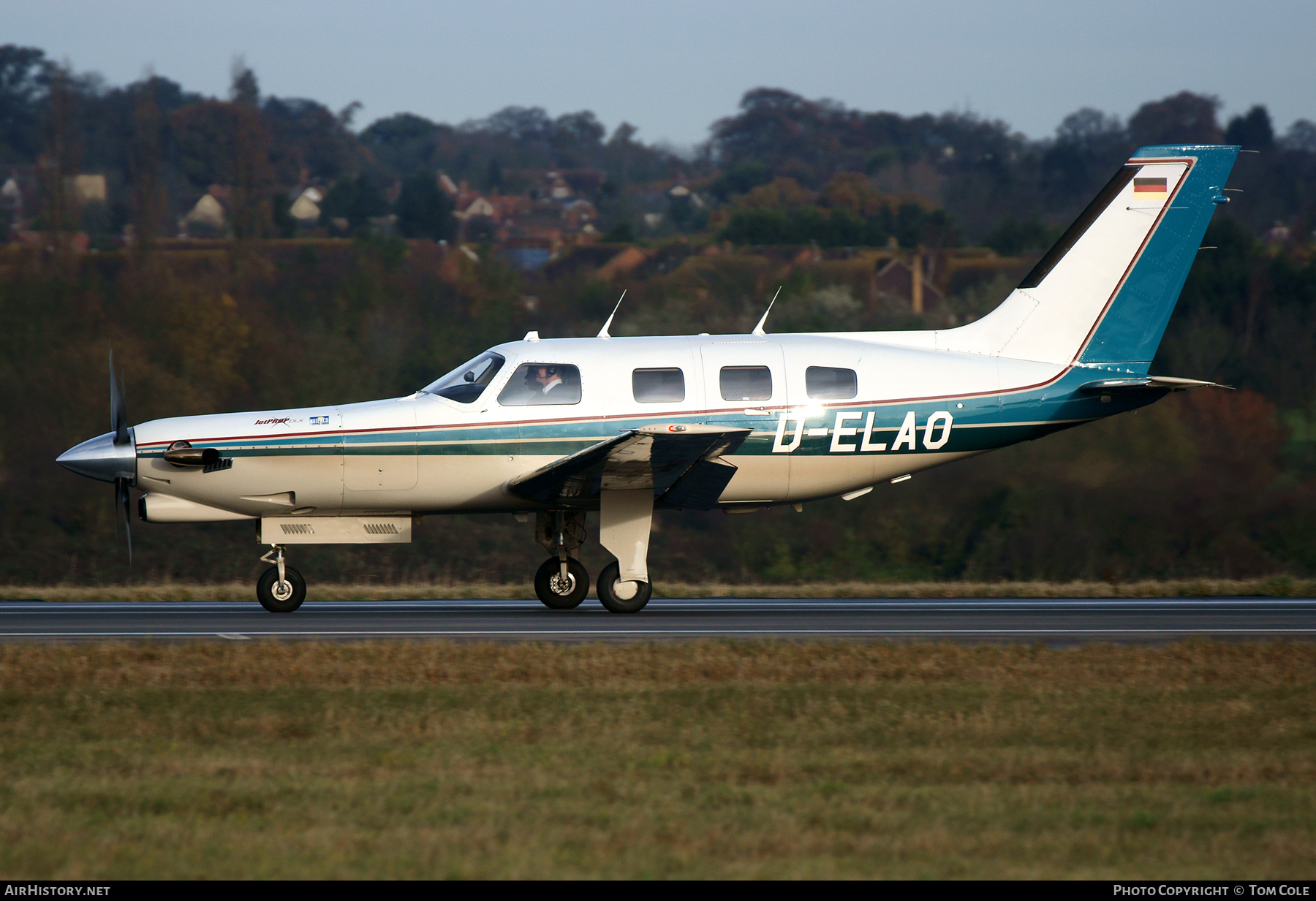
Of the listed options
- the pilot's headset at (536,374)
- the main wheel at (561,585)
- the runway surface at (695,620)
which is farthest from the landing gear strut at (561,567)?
the pilot's headset at (536,374)

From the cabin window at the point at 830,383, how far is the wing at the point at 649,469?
1.21 metres

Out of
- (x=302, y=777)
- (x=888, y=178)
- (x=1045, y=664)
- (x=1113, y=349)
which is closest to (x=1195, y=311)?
(x=1113, y=349)

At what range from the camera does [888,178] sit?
95.6 metres

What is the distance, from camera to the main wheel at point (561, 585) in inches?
611

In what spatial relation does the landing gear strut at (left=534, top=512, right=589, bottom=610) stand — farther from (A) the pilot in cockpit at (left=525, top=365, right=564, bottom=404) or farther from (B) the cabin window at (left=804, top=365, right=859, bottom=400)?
(B) the cabin window at (left=804, top=365, right=859, bottom=400)

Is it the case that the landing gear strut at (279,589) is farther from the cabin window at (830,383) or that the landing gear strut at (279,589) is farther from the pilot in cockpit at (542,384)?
the cabin window at (830,383)

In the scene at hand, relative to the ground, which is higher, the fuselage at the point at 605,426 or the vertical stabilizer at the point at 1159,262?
the vertical stabilizer at the point at 1159,262

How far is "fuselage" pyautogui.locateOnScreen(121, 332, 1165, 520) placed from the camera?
46.9ft

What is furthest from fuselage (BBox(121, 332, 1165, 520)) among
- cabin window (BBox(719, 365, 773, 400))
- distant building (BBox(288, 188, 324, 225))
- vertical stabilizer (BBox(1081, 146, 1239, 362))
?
distant building (BBox(288, 188, 324, 225))

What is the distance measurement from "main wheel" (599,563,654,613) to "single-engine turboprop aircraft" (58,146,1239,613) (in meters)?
Result: 0.02

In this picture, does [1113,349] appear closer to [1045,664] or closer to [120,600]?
[1045,664]

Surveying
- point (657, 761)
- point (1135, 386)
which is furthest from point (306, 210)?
point (657, 761)

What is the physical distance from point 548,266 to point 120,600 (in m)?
36.3
